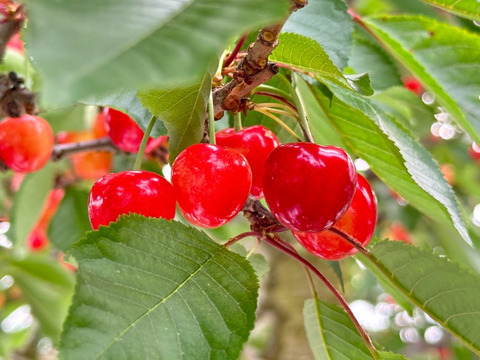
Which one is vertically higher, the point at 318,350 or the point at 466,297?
the point at 466,297

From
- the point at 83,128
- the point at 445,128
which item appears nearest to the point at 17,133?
the point at 83,128

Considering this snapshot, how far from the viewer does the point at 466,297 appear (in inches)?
27.6

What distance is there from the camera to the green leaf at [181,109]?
2.10 ft

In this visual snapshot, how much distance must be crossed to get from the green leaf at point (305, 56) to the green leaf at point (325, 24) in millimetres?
174

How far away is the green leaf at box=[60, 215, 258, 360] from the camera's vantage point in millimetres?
501

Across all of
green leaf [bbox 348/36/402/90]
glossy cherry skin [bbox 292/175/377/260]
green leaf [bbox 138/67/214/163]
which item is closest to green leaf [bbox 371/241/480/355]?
glossy cherry skin [bbox 292/175/377/260]

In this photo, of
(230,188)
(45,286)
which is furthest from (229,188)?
(45,286)

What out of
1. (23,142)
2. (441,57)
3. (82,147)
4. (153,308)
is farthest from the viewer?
(82,147)

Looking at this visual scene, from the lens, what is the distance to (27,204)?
148cm

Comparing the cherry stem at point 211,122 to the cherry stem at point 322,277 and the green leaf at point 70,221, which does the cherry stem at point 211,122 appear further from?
the green leaf at point 70,221

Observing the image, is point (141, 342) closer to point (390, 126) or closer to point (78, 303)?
point (78, 303)

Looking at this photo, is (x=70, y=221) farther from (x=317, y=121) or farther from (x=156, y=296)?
(x=156, y=296)

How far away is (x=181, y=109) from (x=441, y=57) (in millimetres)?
497

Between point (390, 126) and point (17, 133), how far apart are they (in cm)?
72
